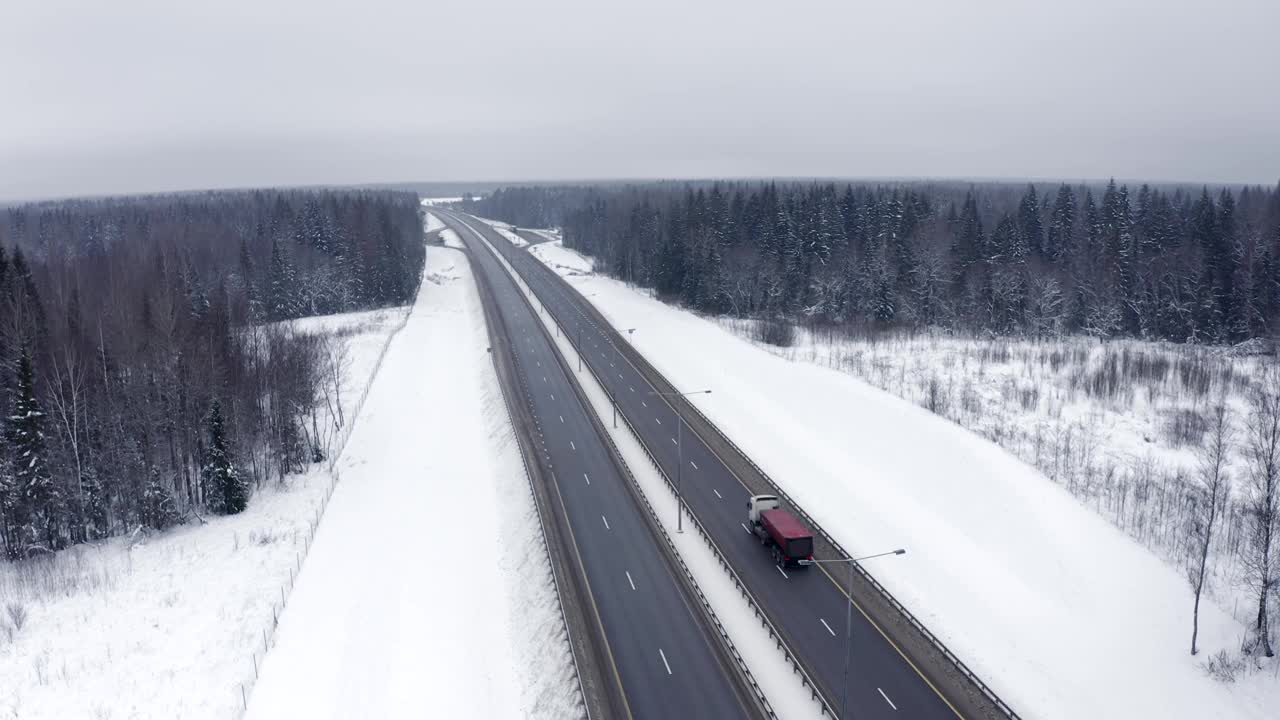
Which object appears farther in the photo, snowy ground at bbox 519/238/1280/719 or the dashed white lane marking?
snowy ground at bbox 519/238/1280/719

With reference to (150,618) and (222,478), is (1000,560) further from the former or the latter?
(222,478)

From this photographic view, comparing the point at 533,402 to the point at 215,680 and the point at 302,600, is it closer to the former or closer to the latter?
the point at 302,600

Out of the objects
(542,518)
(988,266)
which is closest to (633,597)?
(542,518)

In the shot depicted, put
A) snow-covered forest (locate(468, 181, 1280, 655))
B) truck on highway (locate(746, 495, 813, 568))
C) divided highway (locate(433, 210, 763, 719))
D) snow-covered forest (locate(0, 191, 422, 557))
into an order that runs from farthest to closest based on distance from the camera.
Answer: snow-covered forest (locate(468, 181, 1280, 655)) < snow-covered forest (locate(0, 191, 422, 557)) < truck on highway (locate(746, 495, 813, 568)) < divided highway (locate(433, 210, 763, 719))

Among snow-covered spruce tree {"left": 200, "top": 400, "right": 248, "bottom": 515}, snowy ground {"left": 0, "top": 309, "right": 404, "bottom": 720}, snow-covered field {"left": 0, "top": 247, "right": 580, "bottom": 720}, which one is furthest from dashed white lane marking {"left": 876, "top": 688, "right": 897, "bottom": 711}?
snow-covered spruce tree {"left": 200, "top": 400, "right": 248, "bottom": 515}

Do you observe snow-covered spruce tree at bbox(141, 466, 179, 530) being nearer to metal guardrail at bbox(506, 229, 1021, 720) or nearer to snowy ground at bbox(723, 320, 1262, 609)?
metal guardrail at bbox(506, 229, 1021, 720)

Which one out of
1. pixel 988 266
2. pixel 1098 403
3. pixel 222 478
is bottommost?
pixel 222 478
